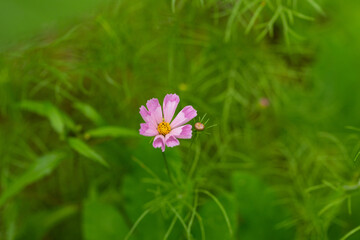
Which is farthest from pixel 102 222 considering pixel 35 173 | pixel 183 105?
pixel 183 105

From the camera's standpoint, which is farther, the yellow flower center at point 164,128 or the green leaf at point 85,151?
the green leaf at point 85,151

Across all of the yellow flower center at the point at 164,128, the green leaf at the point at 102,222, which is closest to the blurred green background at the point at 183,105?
the green leaf at the point at 102,222

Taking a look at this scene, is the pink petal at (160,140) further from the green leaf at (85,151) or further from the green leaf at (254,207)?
the green leaf at (254,207)

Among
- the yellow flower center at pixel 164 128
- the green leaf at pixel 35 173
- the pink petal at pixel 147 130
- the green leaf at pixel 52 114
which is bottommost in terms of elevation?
the pink petal at pixel 147 130

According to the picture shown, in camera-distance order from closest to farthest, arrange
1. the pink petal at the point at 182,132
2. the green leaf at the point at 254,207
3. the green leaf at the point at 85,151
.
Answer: the pink petal at the point at 182,132 < the green leaf at the point at 85,151 < the green leaf at the point at 254,207

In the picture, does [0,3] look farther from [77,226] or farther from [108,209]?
[77,226]

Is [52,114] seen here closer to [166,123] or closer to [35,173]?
[35,173]
